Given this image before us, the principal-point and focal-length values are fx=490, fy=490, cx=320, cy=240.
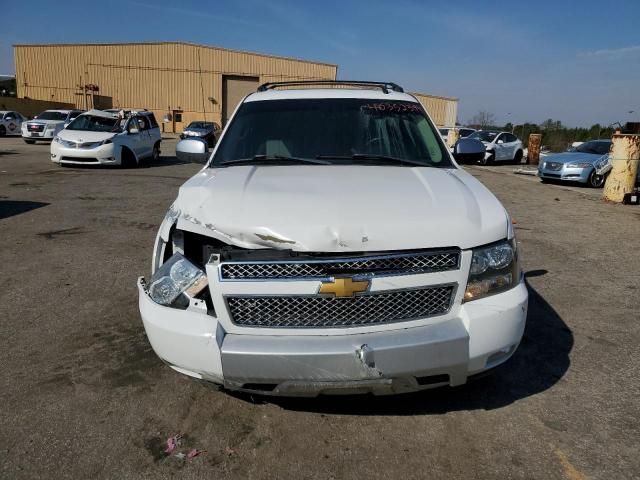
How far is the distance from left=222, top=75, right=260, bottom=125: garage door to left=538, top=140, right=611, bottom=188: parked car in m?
37.2

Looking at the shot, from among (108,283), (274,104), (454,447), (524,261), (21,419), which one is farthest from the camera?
(524,261)

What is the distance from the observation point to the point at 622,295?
4.86m

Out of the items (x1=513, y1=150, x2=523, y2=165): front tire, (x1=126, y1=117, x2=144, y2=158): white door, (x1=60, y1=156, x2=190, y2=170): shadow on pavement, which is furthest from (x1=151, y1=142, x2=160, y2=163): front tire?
(x1=513, y1=150, x2=523, y2=165): front tire

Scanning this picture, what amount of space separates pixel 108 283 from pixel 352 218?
3.34m

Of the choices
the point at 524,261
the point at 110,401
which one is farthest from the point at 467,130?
the point at 110,401

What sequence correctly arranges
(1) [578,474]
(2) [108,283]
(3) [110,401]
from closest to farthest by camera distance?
1. (1) [578,474]
2. (3) [110,401]
3. (2) [108,283]

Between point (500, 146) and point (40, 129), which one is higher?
point (500, 146)

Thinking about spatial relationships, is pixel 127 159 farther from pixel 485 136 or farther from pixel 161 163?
pixel 485 136

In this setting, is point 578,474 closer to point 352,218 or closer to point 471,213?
point 471,213

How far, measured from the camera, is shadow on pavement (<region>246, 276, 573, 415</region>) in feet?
8.92

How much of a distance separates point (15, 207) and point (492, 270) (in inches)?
333

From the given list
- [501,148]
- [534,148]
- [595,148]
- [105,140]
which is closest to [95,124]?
[105,140]

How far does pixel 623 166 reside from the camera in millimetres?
11523

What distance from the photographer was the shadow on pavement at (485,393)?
2.72 meters
